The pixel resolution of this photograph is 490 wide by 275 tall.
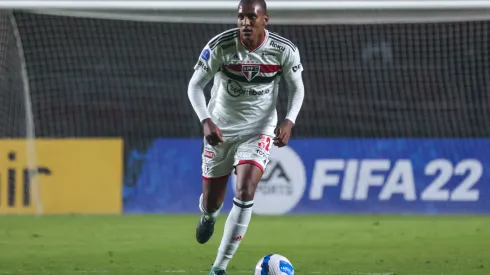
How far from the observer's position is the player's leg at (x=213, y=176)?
304 inches

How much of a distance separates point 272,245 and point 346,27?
5.65 meters

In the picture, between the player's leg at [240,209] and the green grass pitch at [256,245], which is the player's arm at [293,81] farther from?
the green grass pitch at [256,245]

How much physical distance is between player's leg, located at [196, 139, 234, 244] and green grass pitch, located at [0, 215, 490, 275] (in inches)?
16.2

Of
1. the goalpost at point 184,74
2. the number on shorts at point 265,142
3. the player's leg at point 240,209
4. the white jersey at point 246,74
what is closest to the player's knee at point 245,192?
the player's leg at point 240,209

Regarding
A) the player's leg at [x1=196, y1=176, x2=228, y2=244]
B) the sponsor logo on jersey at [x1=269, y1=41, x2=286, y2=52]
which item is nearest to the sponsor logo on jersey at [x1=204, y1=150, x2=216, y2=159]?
the player's leg at [x1=196, y1=176, x2=228, y2=244]

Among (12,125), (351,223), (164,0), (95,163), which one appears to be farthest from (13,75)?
(351,223)

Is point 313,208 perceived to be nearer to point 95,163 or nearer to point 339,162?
point 339,162

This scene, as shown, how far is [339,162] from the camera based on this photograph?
1462 centimetres

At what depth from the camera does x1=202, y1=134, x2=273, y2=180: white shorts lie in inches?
288

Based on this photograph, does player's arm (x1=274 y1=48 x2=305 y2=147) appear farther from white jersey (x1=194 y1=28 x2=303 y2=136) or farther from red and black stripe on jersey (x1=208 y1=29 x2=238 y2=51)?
red and black stripe on jersey (x1=208 y1=29 x2=238 y2=51)

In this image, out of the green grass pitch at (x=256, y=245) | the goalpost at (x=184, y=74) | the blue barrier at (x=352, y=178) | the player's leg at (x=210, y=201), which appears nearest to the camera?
the player's leg at (x=210, y=201)

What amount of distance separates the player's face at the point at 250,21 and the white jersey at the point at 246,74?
0.56 feet

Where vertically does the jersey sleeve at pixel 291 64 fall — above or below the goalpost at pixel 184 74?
above

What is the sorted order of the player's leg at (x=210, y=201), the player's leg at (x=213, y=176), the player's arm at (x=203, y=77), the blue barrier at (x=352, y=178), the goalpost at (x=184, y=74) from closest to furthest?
the player's arm at (x=203, y=77)
the player's leg at (x=213, y=176)
the player's leg at (x=210, y=201)
the blue barrier at (x=352, y=178)
the goalpost at (x=184, y=74)
